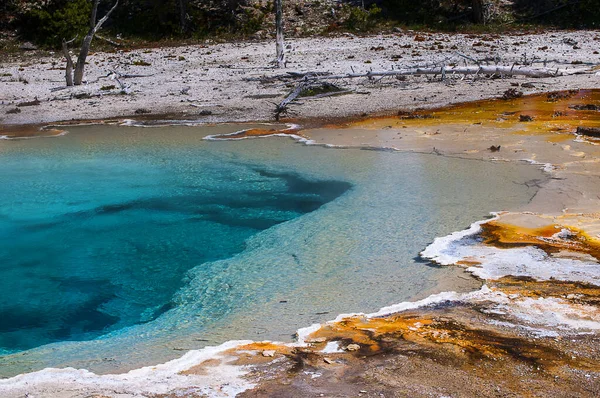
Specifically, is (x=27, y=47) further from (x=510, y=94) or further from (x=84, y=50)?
(x=510, y=94)

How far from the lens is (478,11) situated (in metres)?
23.9

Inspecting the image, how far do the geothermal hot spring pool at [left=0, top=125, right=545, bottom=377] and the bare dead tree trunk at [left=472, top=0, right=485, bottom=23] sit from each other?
15.7 metres

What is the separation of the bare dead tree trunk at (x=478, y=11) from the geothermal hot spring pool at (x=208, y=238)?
15.7 meters

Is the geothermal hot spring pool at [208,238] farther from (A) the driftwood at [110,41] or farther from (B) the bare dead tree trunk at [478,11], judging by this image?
(B) the bare dead tree trunk at [478,11]

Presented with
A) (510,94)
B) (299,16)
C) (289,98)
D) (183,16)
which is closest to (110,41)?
(183,16)

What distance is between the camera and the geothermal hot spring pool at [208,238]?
458 cm

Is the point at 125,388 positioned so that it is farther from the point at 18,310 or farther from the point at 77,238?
the point at 77,238

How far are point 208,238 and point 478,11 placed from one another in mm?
19758

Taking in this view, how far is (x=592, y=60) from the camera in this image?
15.9m

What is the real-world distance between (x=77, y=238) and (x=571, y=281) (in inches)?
175

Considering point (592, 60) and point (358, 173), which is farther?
point (592, 60)

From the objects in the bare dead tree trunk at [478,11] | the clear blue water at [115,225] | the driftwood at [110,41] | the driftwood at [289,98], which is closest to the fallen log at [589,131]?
the clear blue water at [115,225]

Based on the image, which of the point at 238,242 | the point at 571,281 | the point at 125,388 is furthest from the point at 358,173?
the point at 125,388

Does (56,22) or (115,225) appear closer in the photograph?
(115,225)
